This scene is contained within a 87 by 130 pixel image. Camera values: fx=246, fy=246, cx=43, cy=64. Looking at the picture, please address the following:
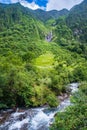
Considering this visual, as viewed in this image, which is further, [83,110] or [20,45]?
[20,45]

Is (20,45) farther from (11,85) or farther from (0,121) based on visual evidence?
(0,121)

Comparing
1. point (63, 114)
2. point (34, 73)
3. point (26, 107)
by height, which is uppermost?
point (63, 114)

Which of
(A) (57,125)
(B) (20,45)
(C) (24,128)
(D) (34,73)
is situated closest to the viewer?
(A) (57,125)

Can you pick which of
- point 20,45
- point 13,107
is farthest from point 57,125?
point 20,45

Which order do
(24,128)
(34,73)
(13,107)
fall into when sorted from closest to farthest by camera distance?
(24,128), (13,107), (34,73)

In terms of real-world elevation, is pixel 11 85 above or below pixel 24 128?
above

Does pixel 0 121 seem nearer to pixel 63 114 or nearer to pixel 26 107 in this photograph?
pixel 26 107
